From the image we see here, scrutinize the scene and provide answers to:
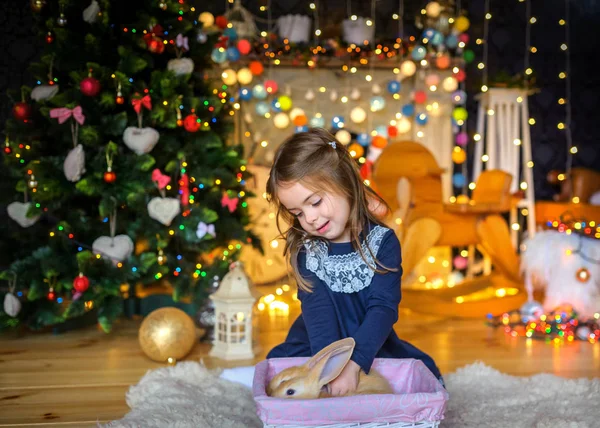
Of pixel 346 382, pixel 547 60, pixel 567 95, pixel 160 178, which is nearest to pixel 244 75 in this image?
pixel 160 178

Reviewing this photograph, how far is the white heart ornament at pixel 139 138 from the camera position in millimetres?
2787

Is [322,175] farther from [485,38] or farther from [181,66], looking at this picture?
[485,38]

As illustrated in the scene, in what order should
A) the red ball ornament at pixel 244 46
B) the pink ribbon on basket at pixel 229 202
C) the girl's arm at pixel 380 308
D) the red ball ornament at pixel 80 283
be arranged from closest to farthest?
the girl's arm at pixel 380 308, the red ball ornament at pixel 80 283, the pink ribbon on basket at pixel 229 202, the red ball ornament at pixel 244 46

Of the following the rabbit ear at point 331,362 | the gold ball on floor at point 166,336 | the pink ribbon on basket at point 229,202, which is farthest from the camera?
the pink ribbon on basket at point 229,202

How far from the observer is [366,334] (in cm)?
150

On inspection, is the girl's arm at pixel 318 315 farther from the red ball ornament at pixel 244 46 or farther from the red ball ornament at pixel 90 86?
the red ball ornament at pixel 244 46

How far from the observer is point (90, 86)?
2.70 meters

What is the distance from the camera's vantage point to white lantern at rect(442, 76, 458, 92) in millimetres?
4410

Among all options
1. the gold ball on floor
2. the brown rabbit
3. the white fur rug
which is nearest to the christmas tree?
the gold ball on floor

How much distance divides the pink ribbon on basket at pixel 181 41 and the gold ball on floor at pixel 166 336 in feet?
4.09

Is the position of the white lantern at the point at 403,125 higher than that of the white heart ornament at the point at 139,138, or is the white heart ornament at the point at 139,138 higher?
the white lantern at the point at 403,125

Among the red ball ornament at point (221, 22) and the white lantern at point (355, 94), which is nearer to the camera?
the red ball ornament at point (221, 22)

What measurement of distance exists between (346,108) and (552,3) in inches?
73.9

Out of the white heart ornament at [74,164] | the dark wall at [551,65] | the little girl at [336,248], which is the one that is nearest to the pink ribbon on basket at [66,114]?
the white heart ornament at [74,164]
